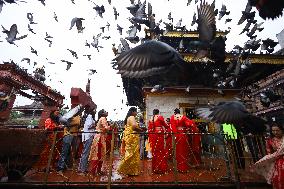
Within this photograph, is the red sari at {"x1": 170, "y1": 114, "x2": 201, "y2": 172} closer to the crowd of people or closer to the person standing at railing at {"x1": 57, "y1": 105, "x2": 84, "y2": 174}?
the crowd of people

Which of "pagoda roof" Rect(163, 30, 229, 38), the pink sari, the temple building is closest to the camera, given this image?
the pink sari

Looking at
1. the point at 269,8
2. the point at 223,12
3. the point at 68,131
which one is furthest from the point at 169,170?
the point at 269,8

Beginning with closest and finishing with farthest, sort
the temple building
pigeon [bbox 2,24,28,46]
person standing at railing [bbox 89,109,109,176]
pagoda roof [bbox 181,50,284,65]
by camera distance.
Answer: person standing at railing [bbox 89,109,109,176], pigeon [bbox 2,24,28,46], the temple building, pagoda roof [bbox 181,50,284,65]

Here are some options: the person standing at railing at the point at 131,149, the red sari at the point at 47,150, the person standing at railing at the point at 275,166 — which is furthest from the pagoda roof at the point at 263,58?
the red sari at the point at 47,150

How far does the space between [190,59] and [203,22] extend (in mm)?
7069

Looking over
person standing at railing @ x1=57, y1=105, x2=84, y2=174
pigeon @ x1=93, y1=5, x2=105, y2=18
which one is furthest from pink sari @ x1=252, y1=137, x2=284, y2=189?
pigeon @ x1=93, y1=5, x2=105, y2=18

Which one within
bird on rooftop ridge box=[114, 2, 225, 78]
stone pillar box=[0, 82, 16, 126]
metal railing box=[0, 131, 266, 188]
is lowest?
metal railing box=[0, 131, 266, 188]

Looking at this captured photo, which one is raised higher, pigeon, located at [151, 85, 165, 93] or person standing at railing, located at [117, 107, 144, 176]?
pigeon, located at [151, 85, 165, 93]

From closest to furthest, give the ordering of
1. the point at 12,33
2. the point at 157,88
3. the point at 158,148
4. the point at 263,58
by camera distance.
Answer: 1. the point at 158,148
2. the point at 12,33
3. the point at 157,88
4. the point at 263,58

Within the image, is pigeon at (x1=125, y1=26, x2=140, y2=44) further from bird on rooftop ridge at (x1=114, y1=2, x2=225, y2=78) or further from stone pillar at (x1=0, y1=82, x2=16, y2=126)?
stone pillar at (x1=0, y1=82, x2=16, y2=126)

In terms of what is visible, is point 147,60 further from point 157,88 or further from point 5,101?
point 5,101

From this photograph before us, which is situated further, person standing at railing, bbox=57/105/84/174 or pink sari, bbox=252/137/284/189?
person standing at railing, bbox=57/105/84/174

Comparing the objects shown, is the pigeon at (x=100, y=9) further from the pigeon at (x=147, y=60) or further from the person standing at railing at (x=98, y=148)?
the pigeon at (x=147, y=60)

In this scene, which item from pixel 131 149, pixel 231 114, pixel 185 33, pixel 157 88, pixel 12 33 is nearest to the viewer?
pixel 231 114
